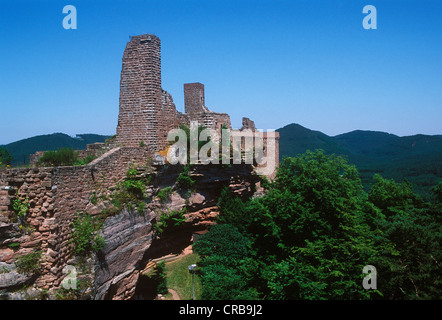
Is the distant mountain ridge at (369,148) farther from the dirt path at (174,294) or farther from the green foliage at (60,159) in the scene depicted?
the green foliage at (60,159)

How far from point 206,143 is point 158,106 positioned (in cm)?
350

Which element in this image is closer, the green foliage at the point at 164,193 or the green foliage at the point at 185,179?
the green foliage at the point at 164,193

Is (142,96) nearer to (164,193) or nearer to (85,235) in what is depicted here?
(164,193)

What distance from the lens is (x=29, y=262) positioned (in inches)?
354

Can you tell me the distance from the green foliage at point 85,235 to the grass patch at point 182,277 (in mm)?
6790

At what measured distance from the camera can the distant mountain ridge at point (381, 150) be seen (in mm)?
81250

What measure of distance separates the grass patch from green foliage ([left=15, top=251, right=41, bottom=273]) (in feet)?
27.4

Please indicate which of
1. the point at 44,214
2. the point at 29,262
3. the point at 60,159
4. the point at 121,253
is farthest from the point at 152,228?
the point at 29,262

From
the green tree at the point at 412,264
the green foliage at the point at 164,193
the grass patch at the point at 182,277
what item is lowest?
the grass patch at the point at 182,277

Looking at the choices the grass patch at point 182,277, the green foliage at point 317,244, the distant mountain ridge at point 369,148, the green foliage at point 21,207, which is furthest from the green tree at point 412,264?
the distant mountain ridge at point 369,148

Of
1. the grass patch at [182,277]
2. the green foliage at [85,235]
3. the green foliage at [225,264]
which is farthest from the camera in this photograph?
the grass patch at [182,277]

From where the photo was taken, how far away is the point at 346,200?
14.5 m
